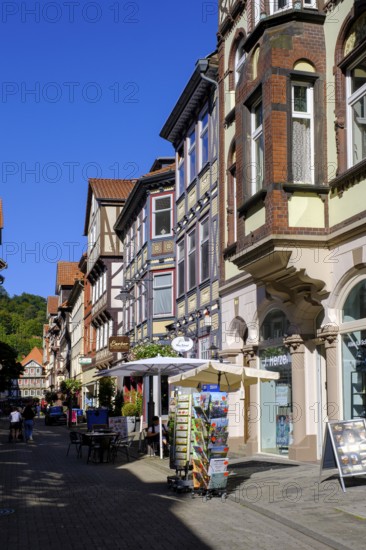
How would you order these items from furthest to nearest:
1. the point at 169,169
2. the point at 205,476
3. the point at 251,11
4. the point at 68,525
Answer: the point at 169,169 → the point at 251,11 → the point at 205,476 → the point at 68,525

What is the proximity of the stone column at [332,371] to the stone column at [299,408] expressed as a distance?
1.40 metres

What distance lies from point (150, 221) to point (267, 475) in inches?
929

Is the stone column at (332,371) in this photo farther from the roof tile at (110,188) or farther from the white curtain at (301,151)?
the roof tile at (110,188)

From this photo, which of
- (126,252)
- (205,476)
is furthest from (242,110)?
(126,252)

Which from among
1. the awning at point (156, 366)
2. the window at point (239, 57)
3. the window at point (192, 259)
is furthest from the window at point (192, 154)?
the awning at point (156, 366)

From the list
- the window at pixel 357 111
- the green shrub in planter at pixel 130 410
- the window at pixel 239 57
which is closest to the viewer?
the window at pixel 357 111

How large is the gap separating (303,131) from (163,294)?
21151 mm

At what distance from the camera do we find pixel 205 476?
13.3m

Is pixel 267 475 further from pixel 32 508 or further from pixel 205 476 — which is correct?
pixel 32 508

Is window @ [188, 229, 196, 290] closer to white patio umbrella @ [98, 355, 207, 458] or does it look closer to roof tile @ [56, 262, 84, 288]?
white patio umbrella @ [98, 355, 207, 458]

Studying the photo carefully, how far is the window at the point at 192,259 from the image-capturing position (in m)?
29.2

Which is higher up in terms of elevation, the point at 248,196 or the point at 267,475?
the point at 248,196

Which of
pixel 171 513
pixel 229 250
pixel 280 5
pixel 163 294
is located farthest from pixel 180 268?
pixel 171 513

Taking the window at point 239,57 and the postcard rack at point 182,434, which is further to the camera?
the window at point 239,57
